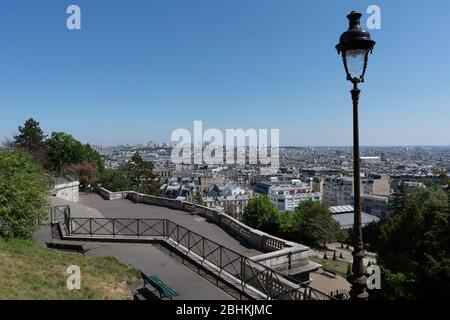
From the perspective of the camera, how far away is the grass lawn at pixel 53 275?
665 centimetres

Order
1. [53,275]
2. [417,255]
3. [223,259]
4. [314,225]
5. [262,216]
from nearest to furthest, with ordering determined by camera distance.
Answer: [53,275] < [223,259] < [417,255] < [262,216] < [314,225]

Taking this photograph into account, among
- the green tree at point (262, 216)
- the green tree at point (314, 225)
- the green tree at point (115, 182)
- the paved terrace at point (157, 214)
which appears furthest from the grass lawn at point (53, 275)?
the green tree at point (314, 225)

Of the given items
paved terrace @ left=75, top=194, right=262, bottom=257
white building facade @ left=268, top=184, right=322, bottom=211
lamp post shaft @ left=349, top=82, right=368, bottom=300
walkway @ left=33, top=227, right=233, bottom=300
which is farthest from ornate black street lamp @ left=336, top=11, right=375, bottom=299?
white building facade @ left=268, top=184, right=322, bottom=211

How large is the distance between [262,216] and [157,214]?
34580mm

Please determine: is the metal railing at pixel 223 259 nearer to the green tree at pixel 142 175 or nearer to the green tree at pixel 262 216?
the green tree at pixel 142 175

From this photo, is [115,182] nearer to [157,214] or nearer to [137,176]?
[137,176]

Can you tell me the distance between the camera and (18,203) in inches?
457

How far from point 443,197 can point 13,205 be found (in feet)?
143

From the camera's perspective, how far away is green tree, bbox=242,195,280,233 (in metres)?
50.7

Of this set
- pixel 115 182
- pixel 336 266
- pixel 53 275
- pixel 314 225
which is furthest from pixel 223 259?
pixel 314 225
